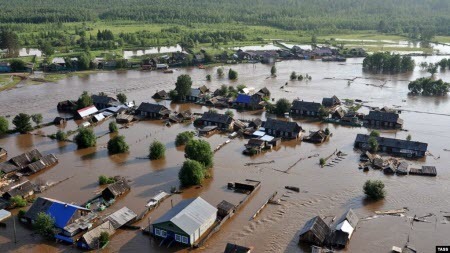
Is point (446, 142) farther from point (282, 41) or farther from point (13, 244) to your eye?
point (282, 41)

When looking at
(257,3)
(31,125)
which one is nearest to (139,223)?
(31,125)

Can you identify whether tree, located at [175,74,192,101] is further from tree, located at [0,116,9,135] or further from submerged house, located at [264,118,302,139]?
tree, located at [0,116,9,135]

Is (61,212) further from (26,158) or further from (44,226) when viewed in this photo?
(26,158)

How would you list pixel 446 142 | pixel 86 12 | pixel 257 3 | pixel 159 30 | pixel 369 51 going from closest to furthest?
1. pixel 446 142
2. pixel 369 51
3. pixel 159 30
4. pixel 86 12
5. pixel 257 3

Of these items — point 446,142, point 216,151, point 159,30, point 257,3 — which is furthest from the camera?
point 257,3

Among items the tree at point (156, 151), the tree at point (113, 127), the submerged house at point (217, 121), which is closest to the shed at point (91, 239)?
the tree at point (156, 151)

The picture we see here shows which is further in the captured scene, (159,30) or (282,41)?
(159,30)

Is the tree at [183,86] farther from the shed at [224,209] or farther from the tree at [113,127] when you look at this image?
the shed at [224,209]
